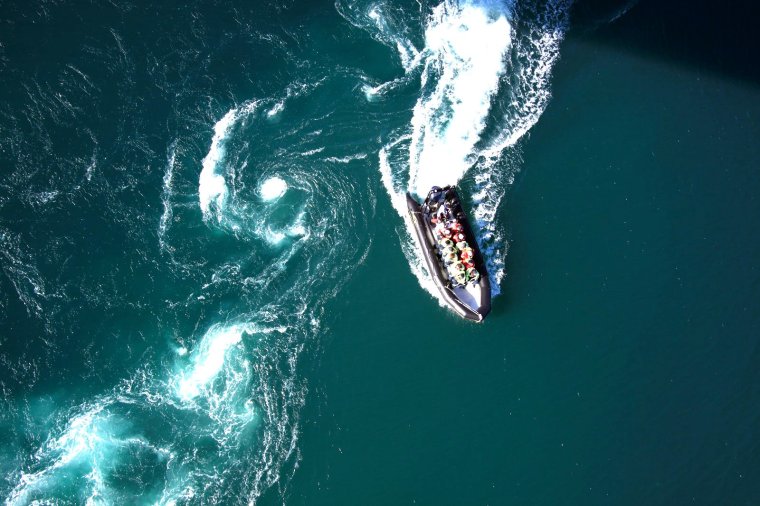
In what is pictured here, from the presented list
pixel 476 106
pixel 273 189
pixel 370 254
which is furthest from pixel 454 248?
pixel 273 189

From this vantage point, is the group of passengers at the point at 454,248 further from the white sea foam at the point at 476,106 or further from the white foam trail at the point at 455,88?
the white foam trail at the point at 455,88

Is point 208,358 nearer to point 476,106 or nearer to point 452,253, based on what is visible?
point 452,253

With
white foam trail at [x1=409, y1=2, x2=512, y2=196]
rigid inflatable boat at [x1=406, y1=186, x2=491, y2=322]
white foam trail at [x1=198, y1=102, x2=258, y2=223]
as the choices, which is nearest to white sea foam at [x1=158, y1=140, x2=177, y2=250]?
white foam trail at [x1=198, y1=102, x2=258, y2=223]

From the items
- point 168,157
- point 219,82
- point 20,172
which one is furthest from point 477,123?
point 20,172

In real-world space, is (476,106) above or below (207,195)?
below

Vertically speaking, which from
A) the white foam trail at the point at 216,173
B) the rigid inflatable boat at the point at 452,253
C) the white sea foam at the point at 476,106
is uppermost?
the white foam trail at the point at 216,173

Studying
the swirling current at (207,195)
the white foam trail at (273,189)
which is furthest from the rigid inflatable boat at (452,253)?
the white foam trail at (273,189)
